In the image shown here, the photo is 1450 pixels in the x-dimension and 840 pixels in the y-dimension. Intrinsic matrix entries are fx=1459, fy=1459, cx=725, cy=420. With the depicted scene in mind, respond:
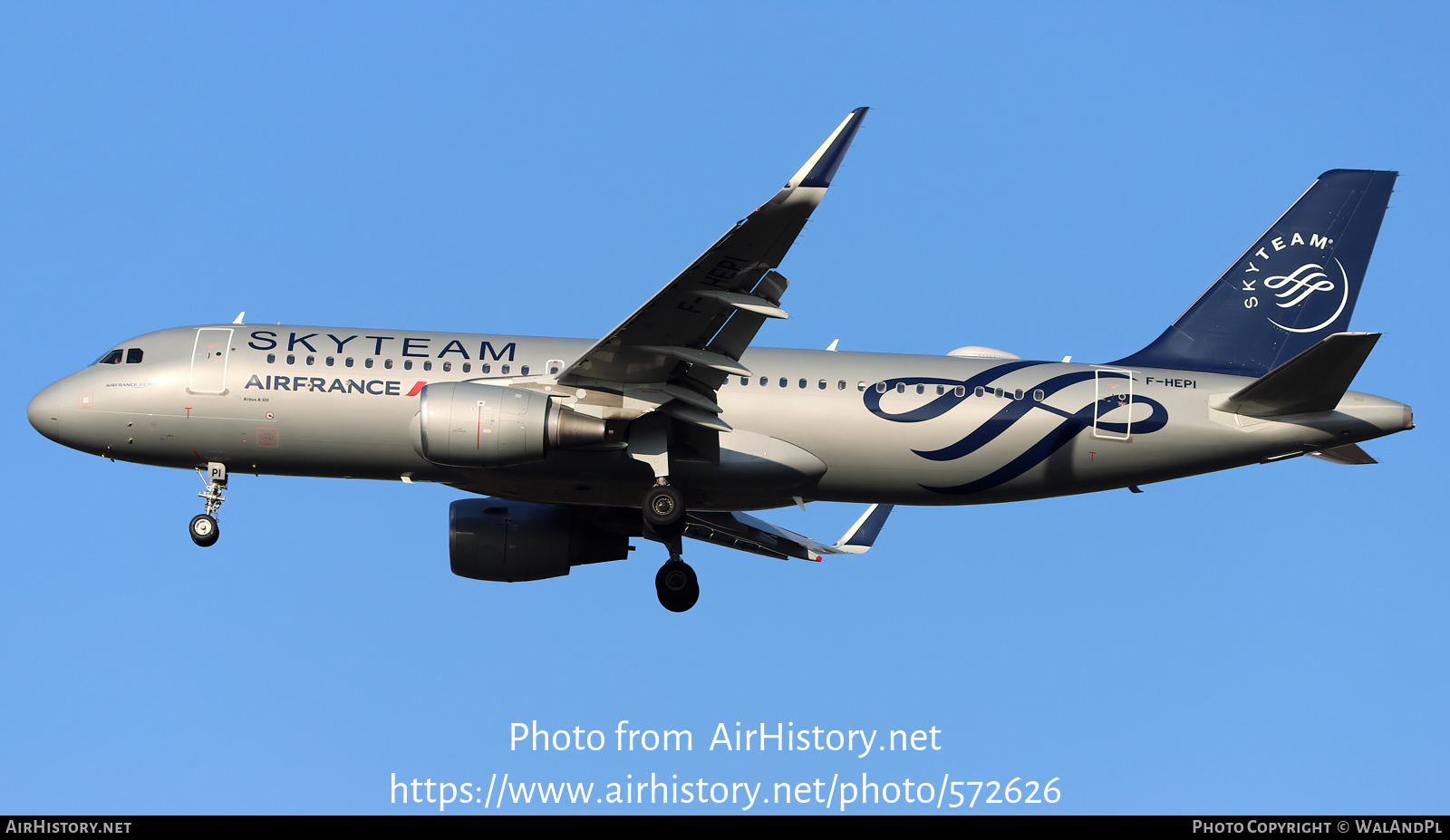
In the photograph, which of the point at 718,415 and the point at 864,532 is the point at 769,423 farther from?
the point at 864,532

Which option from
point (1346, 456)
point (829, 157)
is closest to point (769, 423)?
point (829, 157)

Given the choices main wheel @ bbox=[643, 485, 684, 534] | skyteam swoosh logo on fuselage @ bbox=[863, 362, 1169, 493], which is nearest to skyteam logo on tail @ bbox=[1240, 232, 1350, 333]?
skyteam swoosh logo on fuselage @ bbox=[863, 362, 1169, 493]

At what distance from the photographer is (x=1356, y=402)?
2842 cm

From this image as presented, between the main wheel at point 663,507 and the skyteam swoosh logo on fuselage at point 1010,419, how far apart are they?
4332 mm

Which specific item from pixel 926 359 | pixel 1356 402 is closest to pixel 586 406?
pixel 926 359

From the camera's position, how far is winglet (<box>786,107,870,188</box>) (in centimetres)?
2234

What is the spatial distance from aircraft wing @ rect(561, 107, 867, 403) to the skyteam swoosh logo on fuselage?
4194mm

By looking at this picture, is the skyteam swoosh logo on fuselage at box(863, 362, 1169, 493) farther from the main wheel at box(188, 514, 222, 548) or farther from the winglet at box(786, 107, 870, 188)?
the main wheel at box(188, 514, 222, 548)

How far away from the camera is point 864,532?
36562 mm

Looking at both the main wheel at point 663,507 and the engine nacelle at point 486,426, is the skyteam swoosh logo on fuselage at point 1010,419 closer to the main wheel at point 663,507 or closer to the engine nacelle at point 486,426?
the main wheel at point 663,507

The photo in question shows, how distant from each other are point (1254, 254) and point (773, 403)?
1172cm

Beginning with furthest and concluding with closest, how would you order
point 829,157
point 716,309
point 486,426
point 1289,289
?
1. point 1289,289
2. point 486,426
3. point 716,309
4. point 829,157

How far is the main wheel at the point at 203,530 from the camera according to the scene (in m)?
30.5

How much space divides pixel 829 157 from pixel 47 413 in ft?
59.8
